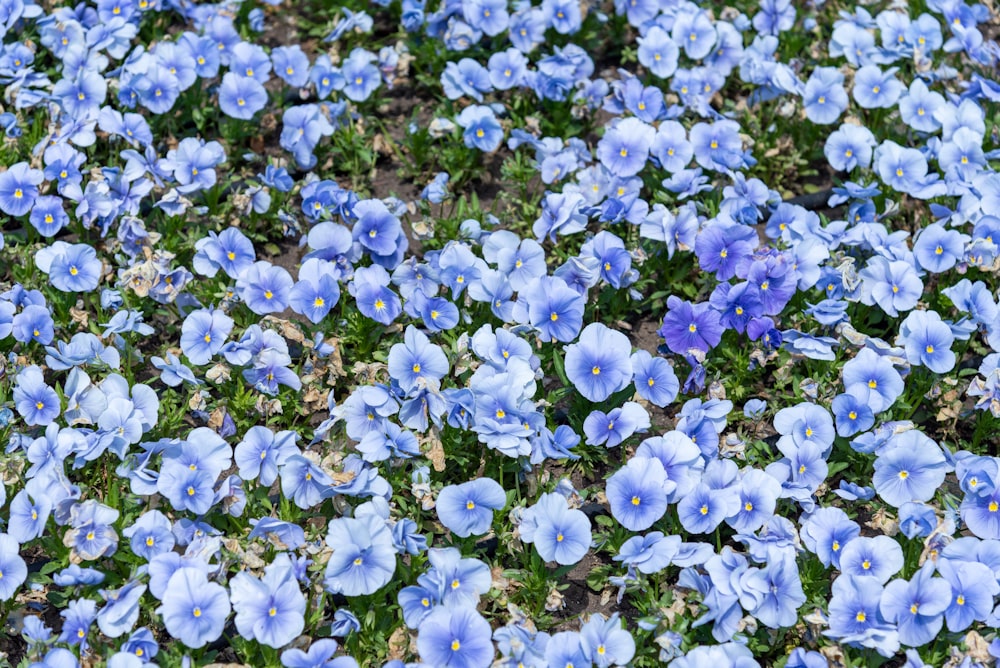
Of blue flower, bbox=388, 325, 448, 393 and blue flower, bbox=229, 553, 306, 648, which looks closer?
blue flower, bbox=229, 553, 306, 648

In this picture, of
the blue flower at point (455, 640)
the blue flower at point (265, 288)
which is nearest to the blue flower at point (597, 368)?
the blue flower at point (455, 640)

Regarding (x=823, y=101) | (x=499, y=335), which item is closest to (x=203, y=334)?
(x=499, y=335)

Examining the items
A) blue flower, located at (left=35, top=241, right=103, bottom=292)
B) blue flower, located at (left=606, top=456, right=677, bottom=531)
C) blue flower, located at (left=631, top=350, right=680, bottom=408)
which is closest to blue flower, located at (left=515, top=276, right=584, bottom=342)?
blue flower, located at (left=631, top=350, right=680, bottom=408)

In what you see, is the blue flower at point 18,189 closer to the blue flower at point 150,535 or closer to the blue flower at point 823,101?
the blue flower at point 150,535

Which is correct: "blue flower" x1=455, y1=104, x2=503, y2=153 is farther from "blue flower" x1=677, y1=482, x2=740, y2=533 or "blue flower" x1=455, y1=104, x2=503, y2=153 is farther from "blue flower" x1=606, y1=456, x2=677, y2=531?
"blue flower" x1=677, y1=482, x2=740, y2=533

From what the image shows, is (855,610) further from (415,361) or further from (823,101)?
(823,101)

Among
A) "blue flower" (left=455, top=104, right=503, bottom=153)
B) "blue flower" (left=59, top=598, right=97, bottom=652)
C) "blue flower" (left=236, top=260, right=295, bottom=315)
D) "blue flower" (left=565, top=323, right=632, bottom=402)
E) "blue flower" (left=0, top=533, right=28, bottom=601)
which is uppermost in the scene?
"blue flower" (left=455, top=104, right=503, bottom=153)

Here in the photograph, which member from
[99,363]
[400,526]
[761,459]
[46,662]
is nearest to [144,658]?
[46,662]
